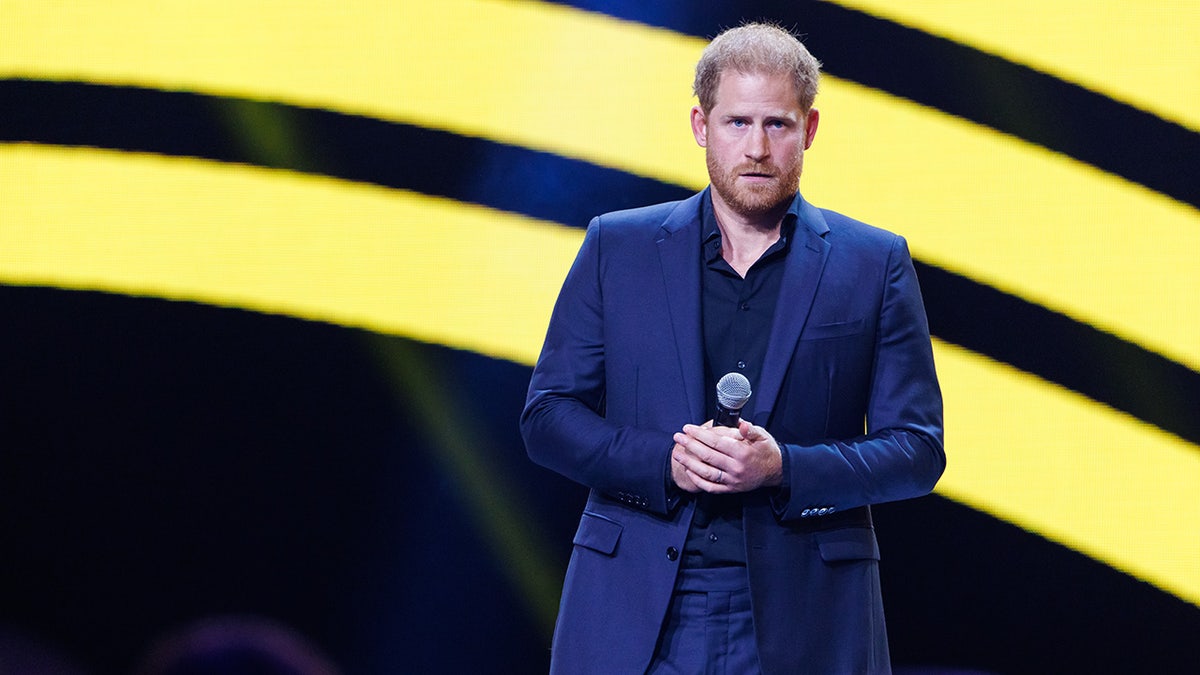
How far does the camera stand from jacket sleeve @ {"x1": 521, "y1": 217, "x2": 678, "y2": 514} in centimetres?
209

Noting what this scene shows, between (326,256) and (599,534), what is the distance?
154cm

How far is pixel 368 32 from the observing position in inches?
134

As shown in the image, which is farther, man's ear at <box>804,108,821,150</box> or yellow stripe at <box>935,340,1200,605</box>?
yellow stripe at <box>935,340,1200,605</box>

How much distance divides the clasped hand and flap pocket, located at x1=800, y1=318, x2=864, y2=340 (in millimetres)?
228

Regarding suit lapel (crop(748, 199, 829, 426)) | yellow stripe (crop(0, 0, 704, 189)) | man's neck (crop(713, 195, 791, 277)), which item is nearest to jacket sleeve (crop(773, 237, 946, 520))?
suit lapel (crop(748, 199, 829, 426))

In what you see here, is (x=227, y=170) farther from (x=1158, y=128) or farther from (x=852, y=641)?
(x=1158, y=128)

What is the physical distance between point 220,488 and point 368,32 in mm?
1304

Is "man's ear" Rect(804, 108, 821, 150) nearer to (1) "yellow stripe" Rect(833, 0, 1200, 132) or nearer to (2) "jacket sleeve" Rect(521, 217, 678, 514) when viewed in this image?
(2) "jacket sleeve" Rect(521, 217, 678, 514)

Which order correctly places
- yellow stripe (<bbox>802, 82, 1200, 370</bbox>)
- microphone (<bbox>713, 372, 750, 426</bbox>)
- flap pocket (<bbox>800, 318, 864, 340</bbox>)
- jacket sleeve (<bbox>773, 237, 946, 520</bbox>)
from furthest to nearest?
yellow stripe (<bbox>802, 82, 1200, 370</bbox>) < flap pocket (<bbox>800, 318, 864, 340</bbox>) < jacket sleeve (<bbox>773, 237, 946, 520</bbox>) < microphone (<bbox>713, 372, 750, 426</bbox>)

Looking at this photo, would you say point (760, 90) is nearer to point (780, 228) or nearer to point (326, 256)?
point (780, 228)

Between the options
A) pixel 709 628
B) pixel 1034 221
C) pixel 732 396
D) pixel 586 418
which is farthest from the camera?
pixel 1034 221

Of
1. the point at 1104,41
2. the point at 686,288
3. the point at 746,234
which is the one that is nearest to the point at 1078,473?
the point at 1104,41

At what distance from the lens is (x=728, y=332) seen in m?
2.23

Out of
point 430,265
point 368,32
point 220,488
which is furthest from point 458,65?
point 220,488
